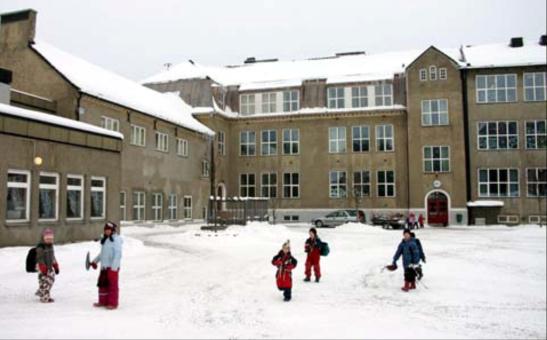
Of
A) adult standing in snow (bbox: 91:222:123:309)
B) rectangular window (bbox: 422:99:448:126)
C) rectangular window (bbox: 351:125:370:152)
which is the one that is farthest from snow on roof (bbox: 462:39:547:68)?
adult standing in snow (bbox: 91:222:123:309)

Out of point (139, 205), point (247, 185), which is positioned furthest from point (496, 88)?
point (139, 205)

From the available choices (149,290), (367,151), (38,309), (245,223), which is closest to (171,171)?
(245,223)

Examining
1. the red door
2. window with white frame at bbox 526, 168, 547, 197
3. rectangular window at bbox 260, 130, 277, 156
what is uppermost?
rectangular window at bbox 260, 130, 277, 156

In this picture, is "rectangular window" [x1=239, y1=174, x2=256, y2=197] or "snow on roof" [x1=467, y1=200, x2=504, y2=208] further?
"rectangular window" [x1=239, y1=174, x2=256, y2=197]

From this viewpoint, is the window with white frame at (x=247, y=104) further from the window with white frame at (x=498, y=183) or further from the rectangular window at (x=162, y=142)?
the window with white frame at (x=498, y=183)

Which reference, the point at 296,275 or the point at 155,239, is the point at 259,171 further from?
the point at 296,275

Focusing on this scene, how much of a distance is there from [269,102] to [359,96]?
765 centimetres

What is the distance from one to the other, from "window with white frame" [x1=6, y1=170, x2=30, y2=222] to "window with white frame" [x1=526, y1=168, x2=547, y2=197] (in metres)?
30.4

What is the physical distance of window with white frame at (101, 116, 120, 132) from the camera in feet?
95.7

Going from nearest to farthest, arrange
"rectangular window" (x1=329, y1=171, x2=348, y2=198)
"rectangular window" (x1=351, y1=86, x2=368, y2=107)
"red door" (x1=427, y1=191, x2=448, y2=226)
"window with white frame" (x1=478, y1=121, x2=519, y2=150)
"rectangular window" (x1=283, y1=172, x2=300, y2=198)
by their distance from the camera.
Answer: "window with white frame" (x1=478, y1=121, x2=519, y2=150) < "red door" (x1=427, y1=191, x2=448, y2=226) < "rectangular window" (x1=329, y1=171, x2=348, y2=198) < "rectangular window" (x1=351, y1=86, x2=368, y2=107) < "rectangular window" (x1=283, y1=172, x2=300, y2=198)

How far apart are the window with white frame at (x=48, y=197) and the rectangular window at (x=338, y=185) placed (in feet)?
94.6

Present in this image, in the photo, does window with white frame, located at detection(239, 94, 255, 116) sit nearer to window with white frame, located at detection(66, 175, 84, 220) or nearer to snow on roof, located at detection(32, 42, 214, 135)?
snow on roof, located at detection(32, 42, 214, 135)

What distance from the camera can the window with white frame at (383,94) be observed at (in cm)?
4406

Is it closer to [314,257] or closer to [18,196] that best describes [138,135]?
[18,196]
